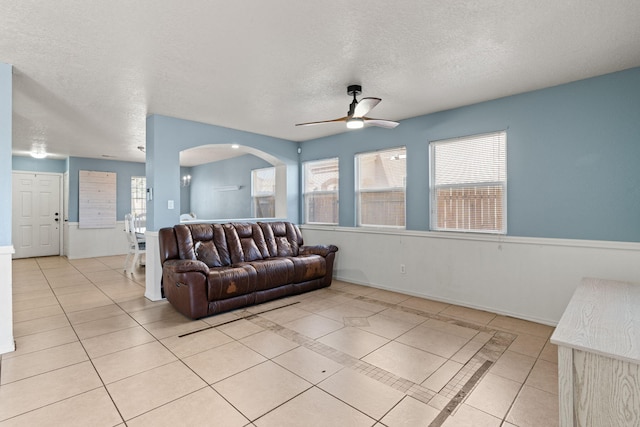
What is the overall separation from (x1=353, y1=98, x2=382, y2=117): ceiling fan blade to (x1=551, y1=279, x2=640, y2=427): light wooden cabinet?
85.2 inches

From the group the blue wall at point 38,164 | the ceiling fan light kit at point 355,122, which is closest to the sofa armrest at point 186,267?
the ceiling fan light kit at point 355,122

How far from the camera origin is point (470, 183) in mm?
3939

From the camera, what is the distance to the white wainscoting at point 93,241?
757 centimetres

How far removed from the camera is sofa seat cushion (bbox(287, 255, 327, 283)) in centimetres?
442

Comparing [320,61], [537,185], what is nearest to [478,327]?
[537,185]

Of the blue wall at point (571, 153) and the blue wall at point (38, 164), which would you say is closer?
the blue wall at point (571, 153)

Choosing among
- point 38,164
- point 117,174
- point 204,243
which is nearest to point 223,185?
point 117,174

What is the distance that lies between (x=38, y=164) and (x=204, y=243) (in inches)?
263

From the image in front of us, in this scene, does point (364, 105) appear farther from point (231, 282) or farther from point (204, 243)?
point (204, 243)

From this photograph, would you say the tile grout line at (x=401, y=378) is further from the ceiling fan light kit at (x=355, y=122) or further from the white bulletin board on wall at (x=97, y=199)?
the white bulletin board on wall at (x=97, y=199)

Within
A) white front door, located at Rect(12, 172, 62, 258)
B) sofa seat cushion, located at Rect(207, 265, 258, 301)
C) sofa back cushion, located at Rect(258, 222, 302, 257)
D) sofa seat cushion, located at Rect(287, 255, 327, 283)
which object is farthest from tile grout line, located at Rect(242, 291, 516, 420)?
white front door, located at Rect(12, 172, 62, 258)

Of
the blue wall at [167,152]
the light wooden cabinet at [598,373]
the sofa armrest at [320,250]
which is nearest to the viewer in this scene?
the light wooden cabinet at [598,373]

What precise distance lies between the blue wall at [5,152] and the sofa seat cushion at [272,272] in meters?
2.22

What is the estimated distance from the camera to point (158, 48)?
2533 millimetres
